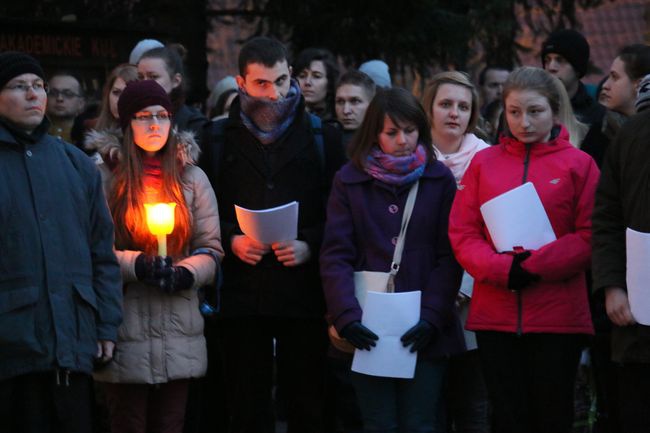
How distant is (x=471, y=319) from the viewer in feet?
22.5

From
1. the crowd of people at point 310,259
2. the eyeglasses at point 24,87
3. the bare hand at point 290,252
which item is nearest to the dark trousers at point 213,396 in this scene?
the crowd of people at point 310,259

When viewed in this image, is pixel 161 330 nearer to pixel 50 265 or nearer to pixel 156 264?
pixel 156 264

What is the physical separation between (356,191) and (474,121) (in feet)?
4.18

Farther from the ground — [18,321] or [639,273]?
[639,273]

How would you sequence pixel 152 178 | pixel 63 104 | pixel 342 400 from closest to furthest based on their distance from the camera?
pixel 152 178, pixel 342 400, pixel 63 104

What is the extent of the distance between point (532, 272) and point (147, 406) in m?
2.27

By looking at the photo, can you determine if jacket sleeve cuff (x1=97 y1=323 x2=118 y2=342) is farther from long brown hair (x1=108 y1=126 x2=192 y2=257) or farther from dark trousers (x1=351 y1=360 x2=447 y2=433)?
dark trousers (x1=351 y1=360 x2=447 y2=433)

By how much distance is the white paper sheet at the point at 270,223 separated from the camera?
7.14 meters

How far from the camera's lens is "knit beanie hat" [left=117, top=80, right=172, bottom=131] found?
7.50 m

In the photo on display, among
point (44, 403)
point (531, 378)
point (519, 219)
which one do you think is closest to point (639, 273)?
point (519, 219)

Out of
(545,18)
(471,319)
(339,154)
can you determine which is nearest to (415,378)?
(471,319)

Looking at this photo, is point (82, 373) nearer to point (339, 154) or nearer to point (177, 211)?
point (177, 211)

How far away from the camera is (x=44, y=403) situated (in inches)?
252

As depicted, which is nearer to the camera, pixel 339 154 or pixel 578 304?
pixel 578 304
